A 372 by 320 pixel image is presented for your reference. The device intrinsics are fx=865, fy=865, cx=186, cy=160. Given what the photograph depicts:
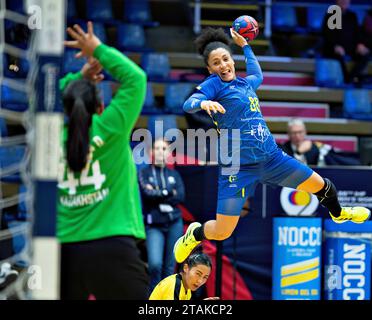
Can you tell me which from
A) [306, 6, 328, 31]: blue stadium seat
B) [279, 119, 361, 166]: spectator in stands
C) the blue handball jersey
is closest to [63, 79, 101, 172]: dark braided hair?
the blue handball jersey

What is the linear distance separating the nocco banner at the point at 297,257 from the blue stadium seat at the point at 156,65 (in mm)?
1407

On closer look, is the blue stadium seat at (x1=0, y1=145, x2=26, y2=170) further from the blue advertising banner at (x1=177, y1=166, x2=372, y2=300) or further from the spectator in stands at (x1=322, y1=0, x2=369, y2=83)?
the spectator in stands at (x1=322, y1=0, x2=369, y2=83)

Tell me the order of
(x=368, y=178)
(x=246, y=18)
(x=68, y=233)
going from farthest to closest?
(x=368, y=178), (x=246, y=18), (x=68, y=233)

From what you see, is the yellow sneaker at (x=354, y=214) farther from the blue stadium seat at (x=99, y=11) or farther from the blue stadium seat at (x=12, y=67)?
the blue stadium seat at (x=99, y=11)

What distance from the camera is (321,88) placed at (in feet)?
24.7

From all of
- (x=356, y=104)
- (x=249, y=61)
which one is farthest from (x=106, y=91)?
(x=356, y=104)

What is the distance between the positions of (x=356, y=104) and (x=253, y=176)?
305cm

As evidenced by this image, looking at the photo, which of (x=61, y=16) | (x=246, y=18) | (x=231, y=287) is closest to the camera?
(x=61, y=16)

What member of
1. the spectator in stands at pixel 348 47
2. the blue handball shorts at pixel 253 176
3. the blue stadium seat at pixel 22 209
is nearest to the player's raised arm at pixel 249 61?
the blue handball shorts at pixel 253 176

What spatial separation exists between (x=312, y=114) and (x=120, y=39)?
176cm

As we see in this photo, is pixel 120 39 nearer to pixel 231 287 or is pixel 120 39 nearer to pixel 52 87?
pixel 231 287

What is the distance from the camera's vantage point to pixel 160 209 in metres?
5.59

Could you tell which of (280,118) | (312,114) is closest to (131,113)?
(280,118)

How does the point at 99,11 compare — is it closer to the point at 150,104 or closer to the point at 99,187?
the point at 150,104
